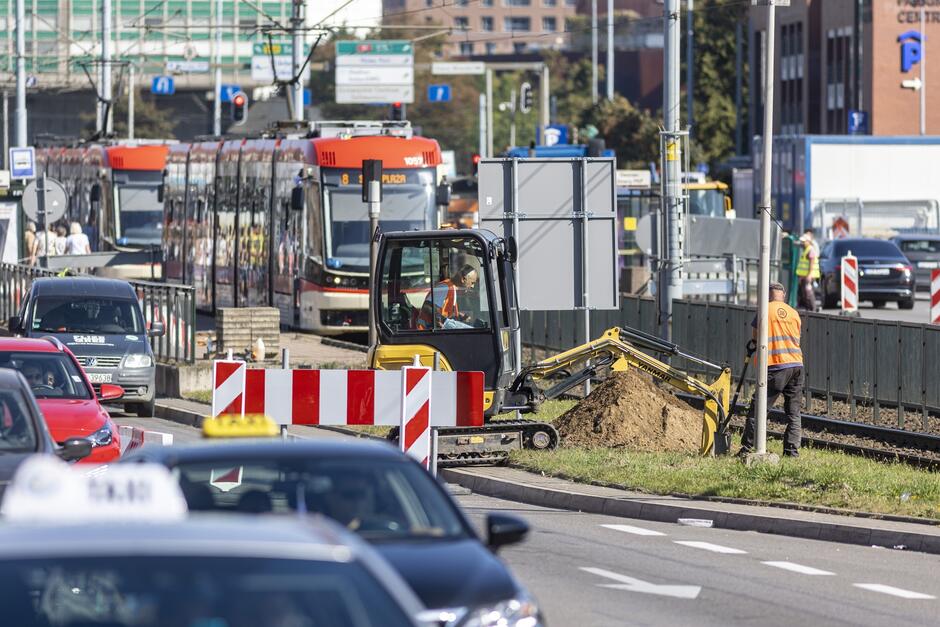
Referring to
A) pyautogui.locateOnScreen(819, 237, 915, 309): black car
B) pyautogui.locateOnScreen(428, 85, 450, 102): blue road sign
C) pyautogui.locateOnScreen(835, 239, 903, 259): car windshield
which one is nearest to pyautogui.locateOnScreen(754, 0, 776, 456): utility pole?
pyautogui.locateOnScreen(819, 237, 915, 309): black car

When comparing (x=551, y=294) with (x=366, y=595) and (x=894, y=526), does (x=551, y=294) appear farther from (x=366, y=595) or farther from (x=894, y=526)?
(x=366, y=595)

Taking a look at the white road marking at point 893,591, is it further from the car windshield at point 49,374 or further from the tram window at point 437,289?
the tram window at point 437,289

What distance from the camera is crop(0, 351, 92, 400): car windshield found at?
15984 mm

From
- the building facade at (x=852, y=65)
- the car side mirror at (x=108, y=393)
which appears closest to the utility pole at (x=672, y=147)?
the car side mirror at (x=108, y=393)

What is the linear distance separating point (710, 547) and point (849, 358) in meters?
9.93

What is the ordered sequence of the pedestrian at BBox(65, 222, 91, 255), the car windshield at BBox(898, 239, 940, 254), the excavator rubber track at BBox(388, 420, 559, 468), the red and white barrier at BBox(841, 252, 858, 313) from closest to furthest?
the excavator rubber track at BBox(388, 420, 559, 468) < the red and white barrier at BBox(841, 252, 858, 313) < the pedestrian at BBox(65, 222, 91, 255) < the car windshield at BBox(898, 239, 940, 254)

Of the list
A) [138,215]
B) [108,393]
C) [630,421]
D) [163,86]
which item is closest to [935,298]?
[630,421]

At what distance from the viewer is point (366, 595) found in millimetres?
4926

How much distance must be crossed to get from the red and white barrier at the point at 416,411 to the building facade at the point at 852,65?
6024cm

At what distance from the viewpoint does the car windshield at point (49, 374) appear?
52.4 ft

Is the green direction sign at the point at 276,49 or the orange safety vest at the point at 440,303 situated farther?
the green direction sign at the point at 276,49

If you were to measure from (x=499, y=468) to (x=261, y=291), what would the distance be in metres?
19.1

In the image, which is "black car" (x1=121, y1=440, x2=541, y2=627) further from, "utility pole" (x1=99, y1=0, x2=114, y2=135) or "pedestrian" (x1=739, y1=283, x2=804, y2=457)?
"utility pole" (x1=99, y1=0, x2=114, y2=135)

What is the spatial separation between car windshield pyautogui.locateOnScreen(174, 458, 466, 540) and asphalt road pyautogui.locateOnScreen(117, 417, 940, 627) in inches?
110
